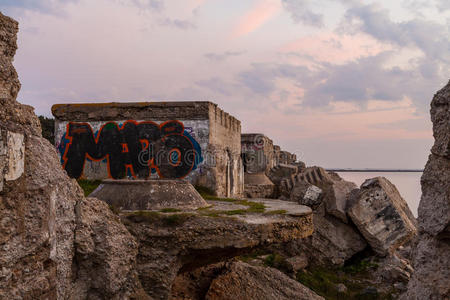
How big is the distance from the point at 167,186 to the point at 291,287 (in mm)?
2607

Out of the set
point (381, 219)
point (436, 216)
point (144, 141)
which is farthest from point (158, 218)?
point (381, 219)

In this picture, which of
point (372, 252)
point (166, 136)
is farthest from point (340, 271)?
point (166, 136)

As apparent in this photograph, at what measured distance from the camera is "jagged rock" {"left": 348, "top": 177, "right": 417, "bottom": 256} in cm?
909

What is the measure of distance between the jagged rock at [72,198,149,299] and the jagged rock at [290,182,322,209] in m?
7.12

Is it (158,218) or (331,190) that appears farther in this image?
(331,190)

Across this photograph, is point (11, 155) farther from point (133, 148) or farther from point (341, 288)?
point (341, 288)

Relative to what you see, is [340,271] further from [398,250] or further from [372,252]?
[398,250]

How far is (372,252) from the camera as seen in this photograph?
9.43 m

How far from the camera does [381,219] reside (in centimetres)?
924

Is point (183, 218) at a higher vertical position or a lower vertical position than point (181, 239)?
higher

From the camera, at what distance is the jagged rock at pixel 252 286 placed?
5.97m

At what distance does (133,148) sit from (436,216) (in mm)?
6830

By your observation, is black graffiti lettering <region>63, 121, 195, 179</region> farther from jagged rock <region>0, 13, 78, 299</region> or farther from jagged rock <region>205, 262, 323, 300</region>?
jagged rock <region>0, 13, 78, 299</region>

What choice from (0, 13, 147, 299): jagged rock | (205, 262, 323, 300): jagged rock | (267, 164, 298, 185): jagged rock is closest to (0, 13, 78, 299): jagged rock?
(0, 13, 147, 299): jagged rock
